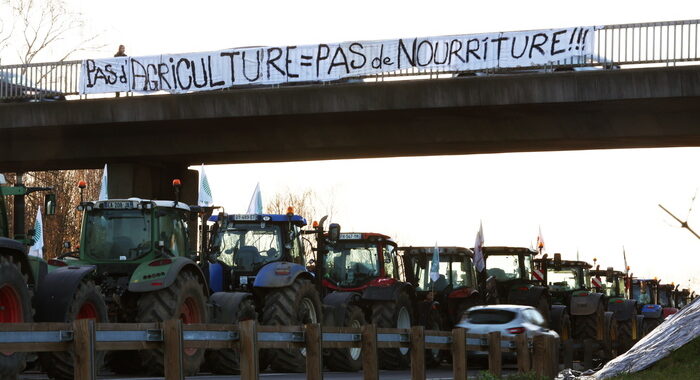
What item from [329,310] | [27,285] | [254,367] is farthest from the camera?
[329,310]

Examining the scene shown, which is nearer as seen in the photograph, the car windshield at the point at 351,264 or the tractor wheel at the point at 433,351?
the car windshield at the point at 351,264

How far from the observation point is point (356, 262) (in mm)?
24812

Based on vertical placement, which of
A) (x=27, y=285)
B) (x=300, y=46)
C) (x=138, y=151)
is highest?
(x=300, y=46)

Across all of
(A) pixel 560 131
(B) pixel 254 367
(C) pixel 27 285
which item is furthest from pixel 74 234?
(B) pixel 254 367

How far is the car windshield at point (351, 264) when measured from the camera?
24.7m

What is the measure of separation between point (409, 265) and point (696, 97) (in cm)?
813

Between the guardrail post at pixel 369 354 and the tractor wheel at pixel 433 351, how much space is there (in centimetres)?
1234

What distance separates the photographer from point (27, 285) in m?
14.4

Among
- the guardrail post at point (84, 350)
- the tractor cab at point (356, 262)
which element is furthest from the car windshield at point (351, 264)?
the guardrail post at point (84, 350)

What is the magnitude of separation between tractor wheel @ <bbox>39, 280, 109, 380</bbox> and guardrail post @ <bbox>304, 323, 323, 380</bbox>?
12.9 ft

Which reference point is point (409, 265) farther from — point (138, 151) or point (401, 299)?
point (138, 151)

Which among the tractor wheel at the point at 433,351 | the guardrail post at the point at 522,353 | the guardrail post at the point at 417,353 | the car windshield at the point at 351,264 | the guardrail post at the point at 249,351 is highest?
the car windshield at the point at 351,264

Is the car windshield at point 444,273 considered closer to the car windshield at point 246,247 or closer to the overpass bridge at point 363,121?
the overpass bridge at point 363,121

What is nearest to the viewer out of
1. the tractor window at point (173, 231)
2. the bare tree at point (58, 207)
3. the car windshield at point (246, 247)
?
the tractor window at point (173, 231)
